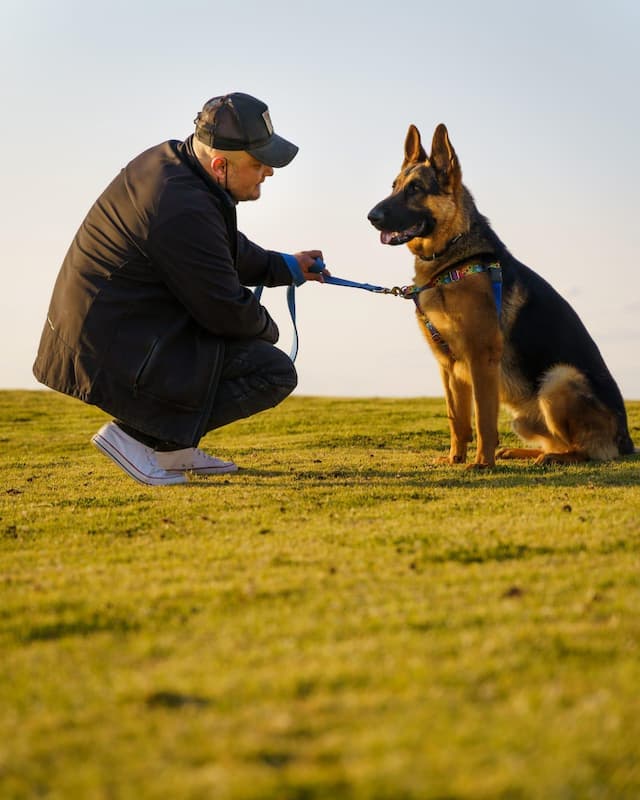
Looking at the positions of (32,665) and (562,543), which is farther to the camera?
(562,543)

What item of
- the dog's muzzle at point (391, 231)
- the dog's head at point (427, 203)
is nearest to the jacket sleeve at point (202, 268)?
the dog's muzzle at point (391, 231)

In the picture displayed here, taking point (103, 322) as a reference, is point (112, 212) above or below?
above

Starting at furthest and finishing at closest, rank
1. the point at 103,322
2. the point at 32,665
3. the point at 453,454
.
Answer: the point at 453,454, the point at 103,322, the point at 32,665

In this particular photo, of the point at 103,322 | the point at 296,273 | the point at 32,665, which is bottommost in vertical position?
the point at 32,665

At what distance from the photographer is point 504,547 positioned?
423 cm

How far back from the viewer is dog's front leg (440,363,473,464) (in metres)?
8.02

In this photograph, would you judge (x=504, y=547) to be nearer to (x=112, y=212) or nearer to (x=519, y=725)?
(x=519, y=725)

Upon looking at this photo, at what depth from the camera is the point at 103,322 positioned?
6.39 metres

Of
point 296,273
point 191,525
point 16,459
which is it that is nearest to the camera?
point 191,525

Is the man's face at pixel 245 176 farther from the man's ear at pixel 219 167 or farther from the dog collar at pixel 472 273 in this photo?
the dog collar at pixel 472 273

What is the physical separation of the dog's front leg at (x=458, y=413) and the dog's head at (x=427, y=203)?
1203 millimetres

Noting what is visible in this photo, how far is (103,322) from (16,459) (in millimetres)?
5370

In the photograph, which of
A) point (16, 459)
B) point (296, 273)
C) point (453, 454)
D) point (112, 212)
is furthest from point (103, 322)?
point (16, 459)

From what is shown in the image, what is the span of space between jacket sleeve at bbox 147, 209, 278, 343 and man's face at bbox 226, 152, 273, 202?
34 cm
